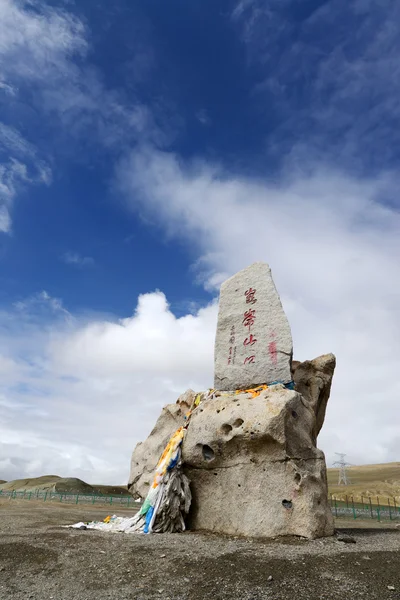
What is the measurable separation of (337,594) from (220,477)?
547 centimetres

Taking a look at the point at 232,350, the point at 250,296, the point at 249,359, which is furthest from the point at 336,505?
the point at 250,296

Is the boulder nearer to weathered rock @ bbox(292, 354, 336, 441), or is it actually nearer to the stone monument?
the stone monument

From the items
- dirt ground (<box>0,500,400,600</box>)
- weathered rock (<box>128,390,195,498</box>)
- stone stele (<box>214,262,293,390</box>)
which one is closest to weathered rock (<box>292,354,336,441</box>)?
stone stele (<box>214,262,293,390</box>)

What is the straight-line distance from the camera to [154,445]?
52.3 ft

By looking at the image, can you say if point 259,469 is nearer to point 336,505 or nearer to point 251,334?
point 251,334

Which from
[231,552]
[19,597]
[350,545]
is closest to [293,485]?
[350,545]

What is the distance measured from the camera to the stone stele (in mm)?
12781

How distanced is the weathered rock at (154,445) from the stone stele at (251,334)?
2.28 meters

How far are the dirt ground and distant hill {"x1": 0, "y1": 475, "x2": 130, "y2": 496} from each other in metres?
38.3

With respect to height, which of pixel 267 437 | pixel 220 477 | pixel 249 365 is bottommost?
pixel 220 477

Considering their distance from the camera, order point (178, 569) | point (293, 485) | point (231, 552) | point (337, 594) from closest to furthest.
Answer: point (337, 594) → point (178, 569) → point (231, 552) → point (293, 485)

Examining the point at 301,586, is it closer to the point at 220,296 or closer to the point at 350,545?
the point at 350,545

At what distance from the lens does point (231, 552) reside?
8.02 meters

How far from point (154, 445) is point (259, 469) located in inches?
241
